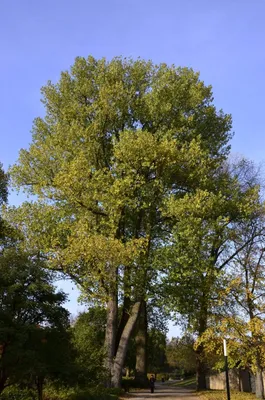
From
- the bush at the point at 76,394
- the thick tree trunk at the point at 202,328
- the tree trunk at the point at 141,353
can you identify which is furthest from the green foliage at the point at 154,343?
the bush at the point at 76,394

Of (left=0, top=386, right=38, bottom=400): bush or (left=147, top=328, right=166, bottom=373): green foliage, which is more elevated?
(left=147, top=328, right=166, bottom=373): green foliage

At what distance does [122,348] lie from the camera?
71.1 ft

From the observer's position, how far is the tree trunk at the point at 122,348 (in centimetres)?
2098

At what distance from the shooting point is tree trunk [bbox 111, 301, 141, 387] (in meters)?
21.0

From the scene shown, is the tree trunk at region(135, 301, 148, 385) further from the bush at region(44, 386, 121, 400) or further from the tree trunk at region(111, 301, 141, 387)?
the bush at region(44, 386, 121, 400)

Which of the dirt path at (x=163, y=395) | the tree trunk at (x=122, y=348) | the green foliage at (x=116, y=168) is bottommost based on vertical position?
the dirt path at (x=163, y=395)

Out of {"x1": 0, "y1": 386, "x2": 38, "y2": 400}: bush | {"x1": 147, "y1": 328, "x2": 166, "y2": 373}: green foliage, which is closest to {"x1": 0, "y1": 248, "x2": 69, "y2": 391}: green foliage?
{"x1": 0, "y1": 386, "x2": 38, "y2": 400}: bush

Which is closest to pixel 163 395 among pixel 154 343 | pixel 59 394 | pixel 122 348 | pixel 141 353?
pixel 122 348

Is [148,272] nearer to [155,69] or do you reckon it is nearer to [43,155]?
[43,155]

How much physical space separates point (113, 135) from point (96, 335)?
2164 centimetres

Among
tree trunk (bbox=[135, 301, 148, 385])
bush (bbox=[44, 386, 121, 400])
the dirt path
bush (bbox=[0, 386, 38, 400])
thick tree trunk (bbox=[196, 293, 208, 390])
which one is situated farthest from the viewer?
tree trunk (bbox=[135, 301, 148, 385])

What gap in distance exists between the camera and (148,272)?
68.8 feet

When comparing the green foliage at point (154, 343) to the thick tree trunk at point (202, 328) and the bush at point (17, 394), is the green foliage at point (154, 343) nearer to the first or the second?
the thick tree trunk at point (202, 328)

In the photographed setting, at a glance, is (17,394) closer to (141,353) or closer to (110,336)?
(110,336)
